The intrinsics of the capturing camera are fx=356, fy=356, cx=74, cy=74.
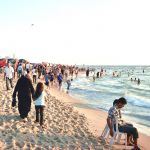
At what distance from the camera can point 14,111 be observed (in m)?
12.9

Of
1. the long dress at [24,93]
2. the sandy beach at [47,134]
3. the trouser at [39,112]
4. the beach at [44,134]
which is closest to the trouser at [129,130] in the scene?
the sandy beach at [47,134]

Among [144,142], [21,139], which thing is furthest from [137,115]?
[21,139]

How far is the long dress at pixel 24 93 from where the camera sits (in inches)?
456

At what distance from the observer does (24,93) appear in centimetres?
1163

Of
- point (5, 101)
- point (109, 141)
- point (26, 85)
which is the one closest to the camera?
point (109, 141)

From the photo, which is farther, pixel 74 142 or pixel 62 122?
pixel 62 122

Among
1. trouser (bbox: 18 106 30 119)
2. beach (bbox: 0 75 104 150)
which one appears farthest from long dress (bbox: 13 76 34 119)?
beach (bbox: 0 75 104 150)

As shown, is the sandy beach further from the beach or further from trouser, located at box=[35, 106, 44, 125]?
trouser, located at box=[35, 106, 44, 125]

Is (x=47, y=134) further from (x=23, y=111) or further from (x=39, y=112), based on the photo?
(x=23, y=111)

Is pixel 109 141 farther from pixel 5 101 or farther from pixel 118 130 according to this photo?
pixel 5 101

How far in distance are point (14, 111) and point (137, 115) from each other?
9419 millimetres

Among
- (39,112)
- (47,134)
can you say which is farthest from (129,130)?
(39,112)

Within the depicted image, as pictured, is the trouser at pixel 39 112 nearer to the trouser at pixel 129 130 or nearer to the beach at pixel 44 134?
the beach at pixel 44 134

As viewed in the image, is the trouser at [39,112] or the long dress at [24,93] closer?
the trouser at [39,112]
